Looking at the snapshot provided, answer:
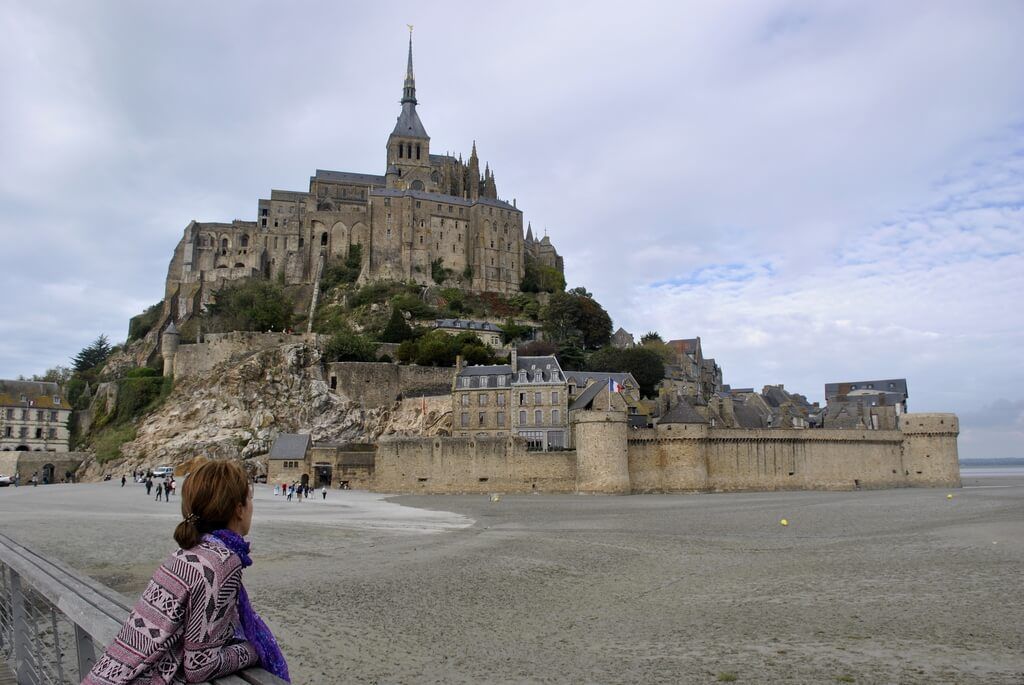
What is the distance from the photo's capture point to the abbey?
7400 centimetres

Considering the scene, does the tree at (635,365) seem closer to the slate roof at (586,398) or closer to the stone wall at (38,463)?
the slate roof at (586,398)

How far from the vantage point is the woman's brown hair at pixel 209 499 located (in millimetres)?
3152

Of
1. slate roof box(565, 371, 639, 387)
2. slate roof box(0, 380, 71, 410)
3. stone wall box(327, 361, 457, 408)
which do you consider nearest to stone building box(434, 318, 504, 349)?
stone wall box(327, 361, 457, 408)

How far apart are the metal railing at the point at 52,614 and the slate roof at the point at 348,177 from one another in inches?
3375

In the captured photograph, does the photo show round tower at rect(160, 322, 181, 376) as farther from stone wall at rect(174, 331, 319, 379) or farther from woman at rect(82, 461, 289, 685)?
woman at rect(82, 461, 289, 685)

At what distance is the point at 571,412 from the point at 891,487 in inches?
803

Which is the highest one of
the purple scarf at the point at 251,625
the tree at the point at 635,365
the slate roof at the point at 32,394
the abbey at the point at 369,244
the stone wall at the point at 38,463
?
the abbey at the point at 369,244

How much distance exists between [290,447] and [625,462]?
18831 mm

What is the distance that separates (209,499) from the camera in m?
3.19

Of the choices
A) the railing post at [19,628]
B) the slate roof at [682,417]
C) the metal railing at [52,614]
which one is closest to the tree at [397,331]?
the slate roof at [682,417]

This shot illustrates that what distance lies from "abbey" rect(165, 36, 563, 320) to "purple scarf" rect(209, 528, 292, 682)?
230 feet

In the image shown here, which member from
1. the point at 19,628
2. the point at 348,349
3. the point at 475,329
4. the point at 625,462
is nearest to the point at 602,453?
the point at 625,462

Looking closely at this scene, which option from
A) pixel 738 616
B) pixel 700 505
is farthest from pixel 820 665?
pixel 700 505

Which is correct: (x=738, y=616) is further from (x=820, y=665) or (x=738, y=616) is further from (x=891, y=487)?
(x=891, y=487)
